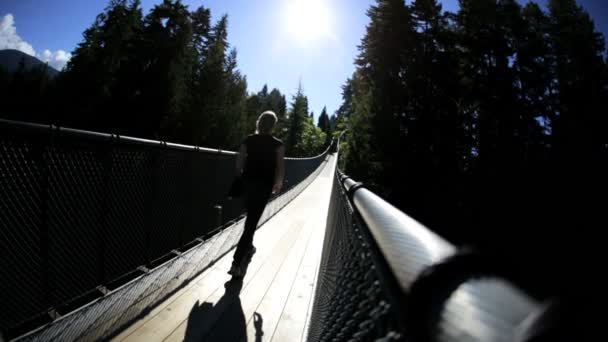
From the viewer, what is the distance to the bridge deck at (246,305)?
257 centimetres

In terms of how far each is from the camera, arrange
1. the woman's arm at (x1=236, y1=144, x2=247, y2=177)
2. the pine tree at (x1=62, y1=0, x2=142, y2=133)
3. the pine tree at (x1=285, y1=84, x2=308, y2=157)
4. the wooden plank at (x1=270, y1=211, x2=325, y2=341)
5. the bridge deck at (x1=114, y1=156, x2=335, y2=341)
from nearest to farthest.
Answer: the bridge deck at (x1=114, y1=156, x2=335, y2=341)
the wooden plank at (x1=270, y1=211, x2=325, y2=341)
the woman's arm at (x1=236, y1=144, x2=247, y2=177)
the pine tree at (x1=62, y1=0, x2=142, y2=133)
the pine tree at (x1=285, y1=84, x2=308, y2=157)

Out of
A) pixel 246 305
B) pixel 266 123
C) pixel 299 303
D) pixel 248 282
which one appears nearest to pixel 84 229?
pixel 246 305

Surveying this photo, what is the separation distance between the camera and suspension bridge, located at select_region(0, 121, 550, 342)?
15.5 inches

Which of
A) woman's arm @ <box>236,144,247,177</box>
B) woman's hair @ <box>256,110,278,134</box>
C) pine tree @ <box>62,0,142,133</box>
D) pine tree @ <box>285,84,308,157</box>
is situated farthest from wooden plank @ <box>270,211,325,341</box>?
pine tree @ <box>285,84,308,157</box>

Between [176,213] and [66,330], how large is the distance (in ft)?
5.86

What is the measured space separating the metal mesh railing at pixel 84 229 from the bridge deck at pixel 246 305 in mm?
210

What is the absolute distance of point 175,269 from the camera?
11.4 feet

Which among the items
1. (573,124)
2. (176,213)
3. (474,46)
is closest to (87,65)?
(176,213)

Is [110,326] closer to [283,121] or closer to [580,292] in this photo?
[580,292]

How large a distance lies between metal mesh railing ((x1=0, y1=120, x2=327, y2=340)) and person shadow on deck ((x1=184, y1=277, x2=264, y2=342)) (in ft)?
1.63

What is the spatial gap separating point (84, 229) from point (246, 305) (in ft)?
5.57

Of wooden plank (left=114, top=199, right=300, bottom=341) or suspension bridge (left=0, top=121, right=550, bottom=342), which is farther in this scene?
wooden plank (left=114, top=199, right=300, bottom=341)

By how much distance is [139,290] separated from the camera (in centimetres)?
288

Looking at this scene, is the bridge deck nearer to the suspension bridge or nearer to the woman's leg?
the suspension bridge
